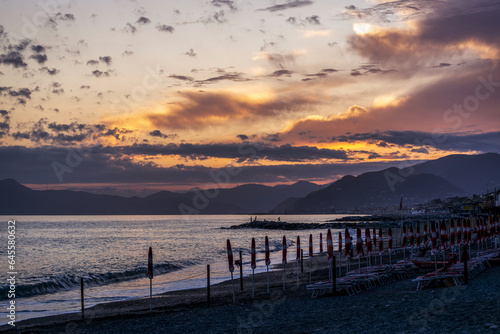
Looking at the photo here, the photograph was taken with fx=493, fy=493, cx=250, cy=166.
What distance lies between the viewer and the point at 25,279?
127 feet

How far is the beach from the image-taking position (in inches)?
509

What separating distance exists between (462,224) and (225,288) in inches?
650

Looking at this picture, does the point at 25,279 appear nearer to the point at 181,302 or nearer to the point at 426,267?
the point at 181,302

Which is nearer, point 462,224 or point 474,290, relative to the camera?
point 474,290

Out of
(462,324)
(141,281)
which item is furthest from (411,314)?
(141,281)

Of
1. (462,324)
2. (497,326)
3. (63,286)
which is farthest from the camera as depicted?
(63,286)

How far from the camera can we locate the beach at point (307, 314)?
12.9 m

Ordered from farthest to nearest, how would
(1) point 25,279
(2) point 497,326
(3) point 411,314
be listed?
1. (1) point 25,279
2. (3) point 411,314
3. (2) point 497,326

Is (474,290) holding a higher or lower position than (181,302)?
higher

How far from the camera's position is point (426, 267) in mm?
27891

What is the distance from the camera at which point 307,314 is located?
16.7 meters

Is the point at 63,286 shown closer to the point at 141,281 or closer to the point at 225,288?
the point at 141,281

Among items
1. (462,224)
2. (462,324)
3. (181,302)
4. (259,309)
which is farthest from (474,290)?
(462,224)

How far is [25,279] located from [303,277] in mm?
22223
